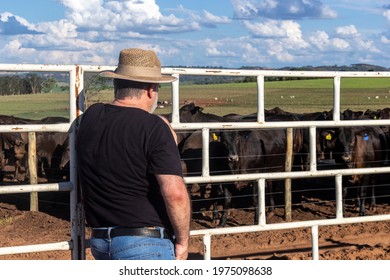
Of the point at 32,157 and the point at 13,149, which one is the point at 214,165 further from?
the point at 13,149

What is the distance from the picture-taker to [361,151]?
12570 mm

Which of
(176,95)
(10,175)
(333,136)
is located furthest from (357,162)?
(10,175)

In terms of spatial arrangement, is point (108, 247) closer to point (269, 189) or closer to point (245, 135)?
point (245, 135)

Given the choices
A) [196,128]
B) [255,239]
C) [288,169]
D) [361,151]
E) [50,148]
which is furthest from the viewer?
[50,148]

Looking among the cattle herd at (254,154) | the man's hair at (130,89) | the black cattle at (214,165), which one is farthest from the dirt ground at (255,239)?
the man's hair at (130,89)

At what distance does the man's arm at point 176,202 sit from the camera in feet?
12.4

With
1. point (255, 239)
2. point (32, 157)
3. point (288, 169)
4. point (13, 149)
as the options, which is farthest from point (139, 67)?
point (13, 149)

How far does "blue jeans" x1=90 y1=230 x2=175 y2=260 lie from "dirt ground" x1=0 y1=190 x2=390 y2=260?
13.0ft

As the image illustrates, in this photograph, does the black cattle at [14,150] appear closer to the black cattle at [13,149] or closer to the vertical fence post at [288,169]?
the black cattle at [13,149]

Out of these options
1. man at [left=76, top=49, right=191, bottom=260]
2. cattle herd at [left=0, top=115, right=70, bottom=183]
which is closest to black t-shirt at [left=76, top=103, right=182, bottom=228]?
man at [left=76, top=49, right=191, bottom=260]

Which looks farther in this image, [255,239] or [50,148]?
[50,148]

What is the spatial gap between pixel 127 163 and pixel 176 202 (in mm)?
357

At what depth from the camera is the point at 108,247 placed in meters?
3.98
